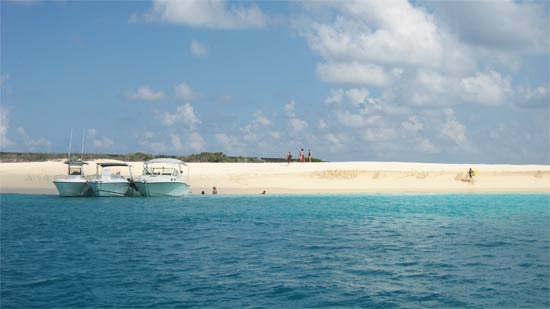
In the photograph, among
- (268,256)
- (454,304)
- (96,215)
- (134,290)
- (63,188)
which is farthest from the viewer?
(63,188)

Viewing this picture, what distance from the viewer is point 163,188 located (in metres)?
51.7

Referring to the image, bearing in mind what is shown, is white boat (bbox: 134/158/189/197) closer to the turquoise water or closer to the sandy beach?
the sandy beach

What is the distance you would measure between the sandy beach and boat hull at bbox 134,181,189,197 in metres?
6.69

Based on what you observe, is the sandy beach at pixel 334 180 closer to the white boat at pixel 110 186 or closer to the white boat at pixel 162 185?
the white boat at pixel 162 185

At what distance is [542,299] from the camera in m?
16.0

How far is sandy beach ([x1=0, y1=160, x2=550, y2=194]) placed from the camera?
6078 centimetres

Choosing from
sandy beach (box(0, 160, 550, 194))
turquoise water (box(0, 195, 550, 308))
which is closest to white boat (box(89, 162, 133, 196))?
sandy beach (box(0, 160, 550, 194))

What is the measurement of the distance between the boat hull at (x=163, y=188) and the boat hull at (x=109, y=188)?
188cm

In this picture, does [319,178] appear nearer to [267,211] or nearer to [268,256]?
[267,211]

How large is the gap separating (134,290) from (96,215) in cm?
2193

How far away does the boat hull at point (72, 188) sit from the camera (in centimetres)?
5313

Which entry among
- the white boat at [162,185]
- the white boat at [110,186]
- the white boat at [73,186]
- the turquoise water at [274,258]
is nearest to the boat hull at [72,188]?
the white boat at [73,186]

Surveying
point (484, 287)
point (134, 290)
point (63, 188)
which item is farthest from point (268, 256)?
point (63, 188)

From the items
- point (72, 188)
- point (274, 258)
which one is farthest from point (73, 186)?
point (274, 258)
